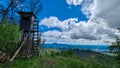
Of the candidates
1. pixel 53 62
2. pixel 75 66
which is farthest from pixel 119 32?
pixel 53 62

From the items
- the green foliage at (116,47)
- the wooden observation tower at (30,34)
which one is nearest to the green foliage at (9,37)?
the wooden observation tower at (30,34)

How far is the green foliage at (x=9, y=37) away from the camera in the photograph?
28.0 metres

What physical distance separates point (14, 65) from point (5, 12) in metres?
20.5

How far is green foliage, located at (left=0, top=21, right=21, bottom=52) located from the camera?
2803 cm

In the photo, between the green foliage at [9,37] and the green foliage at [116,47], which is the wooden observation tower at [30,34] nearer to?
the green foliage at [9,37]

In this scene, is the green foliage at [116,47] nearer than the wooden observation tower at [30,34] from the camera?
No

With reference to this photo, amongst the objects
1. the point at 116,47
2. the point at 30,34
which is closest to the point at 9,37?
the point at 30,34

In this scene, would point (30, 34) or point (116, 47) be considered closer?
point (30, 34)

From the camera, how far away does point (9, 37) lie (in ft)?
94.2

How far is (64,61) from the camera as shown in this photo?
30.0 m

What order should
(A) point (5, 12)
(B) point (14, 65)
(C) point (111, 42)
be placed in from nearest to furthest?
(B) point (14, 65) < (C) point (111, 42) < (A) point (5, 12)

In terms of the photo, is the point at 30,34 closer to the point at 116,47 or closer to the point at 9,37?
the point at 9,37

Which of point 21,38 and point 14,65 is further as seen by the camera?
point 21,38

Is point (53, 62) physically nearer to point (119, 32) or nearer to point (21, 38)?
point (21, 38)
